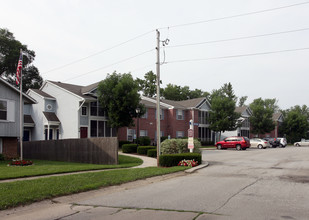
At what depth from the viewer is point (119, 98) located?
32656mm

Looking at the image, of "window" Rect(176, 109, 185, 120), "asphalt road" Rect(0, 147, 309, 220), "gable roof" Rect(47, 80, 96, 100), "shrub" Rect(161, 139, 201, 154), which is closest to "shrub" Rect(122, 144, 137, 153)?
"shrub" Rect(161, 139, 201, 154)

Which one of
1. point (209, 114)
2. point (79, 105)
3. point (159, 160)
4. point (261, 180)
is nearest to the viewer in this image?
point (261, 180)

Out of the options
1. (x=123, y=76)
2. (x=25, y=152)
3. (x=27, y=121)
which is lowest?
(x=25, y=152)

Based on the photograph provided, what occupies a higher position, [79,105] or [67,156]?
[79,105]

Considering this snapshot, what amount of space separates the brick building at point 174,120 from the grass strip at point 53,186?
84.1 feet

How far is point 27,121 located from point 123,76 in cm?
1199

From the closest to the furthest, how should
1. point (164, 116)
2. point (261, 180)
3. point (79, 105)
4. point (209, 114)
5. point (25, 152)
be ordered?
point (261, 180)
point (25, 152)
point (79, 105)
point (164, 116)
point (209, 114)

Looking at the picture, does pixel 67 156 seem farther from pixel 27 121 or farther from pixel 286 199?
pixel 286 199

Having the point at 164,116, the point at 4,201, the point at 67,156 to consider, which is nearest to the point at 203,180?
the point at 4,201

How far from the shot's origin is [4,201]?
26.2 ft

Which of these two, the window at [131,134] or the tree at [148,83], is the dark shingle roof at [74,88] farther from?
the tree at [148,83]

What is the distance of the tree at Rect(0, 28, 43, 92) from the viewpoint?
4947 centimetres

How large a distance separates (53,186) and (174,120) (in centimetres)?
3573

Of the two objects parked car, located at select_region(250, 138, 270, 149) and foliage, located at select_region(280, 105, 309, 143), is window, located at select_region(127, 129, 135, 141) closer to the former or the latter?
parked car, located at select_region(250, 138, 270, 149)
